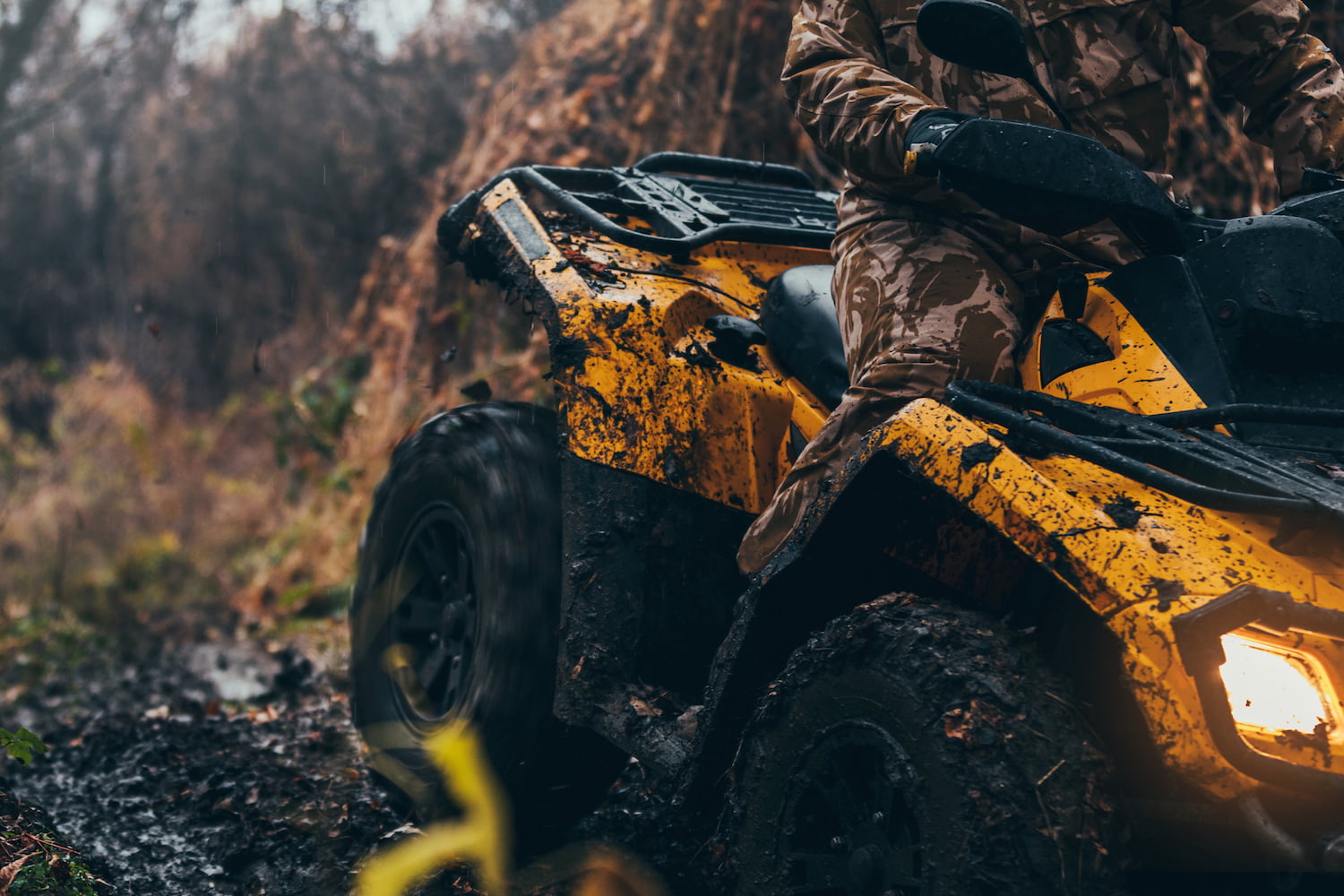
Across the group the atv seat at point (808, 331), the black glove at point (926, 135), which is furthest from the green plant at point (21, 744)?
the black glove at point (926, 135)

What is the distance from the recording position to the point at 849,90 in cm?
248

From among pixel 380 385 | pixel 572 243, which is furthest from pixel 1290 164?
pixel 380 385

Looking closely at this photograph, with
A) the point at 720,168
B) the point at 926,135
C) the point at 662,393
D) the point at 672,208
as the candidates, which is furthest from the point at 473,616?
the point at 720,168

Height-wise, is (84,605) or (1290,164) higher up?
(1290,164)

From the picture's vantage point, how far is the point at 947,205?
247 cm

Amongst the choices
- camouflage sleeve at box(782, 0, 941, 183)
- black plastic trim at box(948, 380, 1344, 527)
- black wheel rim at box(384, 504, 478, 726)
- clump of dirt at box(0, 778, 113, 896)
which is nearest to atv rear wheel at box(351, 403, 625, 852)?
black wheel rim at box(384, 504, 478, 726)

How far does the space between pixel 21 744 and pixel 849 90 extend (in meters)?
2.41

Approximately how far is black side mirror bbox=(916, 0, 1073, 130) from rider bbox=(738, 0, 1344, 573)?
0.12m

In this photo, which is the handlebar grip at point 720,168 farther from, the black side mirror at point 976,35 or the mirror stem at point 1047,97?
the black side mirror at point 976,35

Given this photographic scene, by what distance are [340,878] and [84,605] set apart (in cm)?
532

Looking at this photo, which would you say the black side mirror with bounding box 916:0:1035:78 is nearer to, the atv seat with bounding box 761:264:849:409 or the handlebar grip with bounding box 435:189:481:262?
the atv seat with bounding box 761:264:849:409

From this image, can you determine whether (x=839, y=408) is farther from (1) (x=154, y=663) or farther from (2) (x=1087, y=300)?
(1) (x=154, y=663)

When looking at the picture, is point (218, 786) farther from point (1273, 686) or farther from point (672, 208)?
point (1273, 686)

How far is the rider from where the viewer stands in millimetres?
2322
